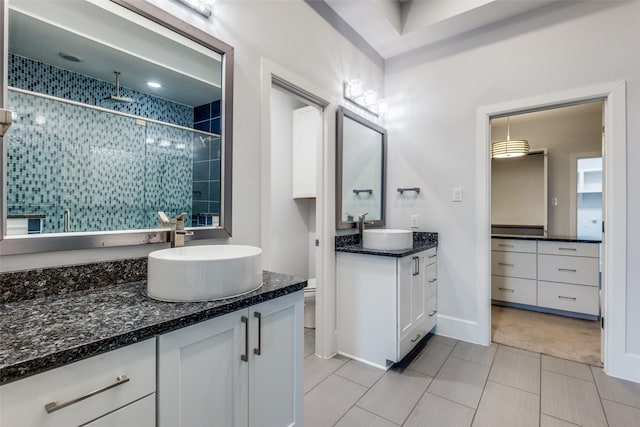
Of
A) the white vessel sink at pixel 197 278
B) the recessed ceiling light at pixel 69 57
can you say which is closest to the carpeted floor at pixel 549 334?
the white vessel sink at pixel 197 278

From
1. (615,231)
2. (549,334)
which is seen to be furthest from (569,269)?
(615,231)

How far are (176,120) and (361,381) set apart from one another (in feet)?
6.04

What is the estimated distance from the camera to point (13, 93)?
93cm

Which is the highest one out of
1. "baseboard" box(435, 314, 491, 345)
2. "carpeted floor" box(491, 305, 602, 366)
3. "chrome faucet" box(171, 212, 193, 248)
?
"chrome faucet" box(171, 212, 193, 248)

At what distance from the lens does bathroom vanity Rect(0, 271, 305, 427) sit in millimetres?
611

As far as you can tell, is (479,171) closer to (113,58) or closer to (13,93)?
(113,58)

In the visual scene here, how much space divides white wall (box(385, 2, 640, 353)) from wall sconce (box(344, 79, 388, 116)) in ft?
0.61

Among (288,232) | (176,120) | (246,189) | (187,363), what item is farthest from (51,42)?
(288,232)

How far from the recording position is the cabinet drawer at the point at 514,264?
325cm

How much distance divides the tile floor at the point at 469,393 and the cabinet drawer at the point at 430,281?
1.52 feet

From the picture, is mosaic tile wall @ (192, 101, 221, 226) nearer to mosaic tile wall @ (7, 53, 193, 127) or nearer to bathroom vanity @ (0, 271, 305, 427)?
mosaic tile wall @ (7, 53, 193, 127)

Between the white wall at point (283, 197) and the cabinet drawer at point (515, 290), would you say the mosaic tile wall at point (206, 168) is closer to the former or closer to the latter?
the white wall at point (283, 197)

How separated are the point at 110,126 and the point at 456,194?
7.99 ft

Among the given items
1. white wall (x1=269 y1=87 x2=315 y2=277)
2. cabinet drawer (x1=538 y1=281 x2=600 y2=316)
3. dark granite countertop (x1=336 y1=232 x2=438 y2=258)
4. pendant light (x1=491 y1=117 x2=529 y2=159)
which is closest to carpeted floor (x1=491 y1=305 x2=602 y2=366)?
cabinet drawer (x1=538 y1=281 x2=600 y2=316)
